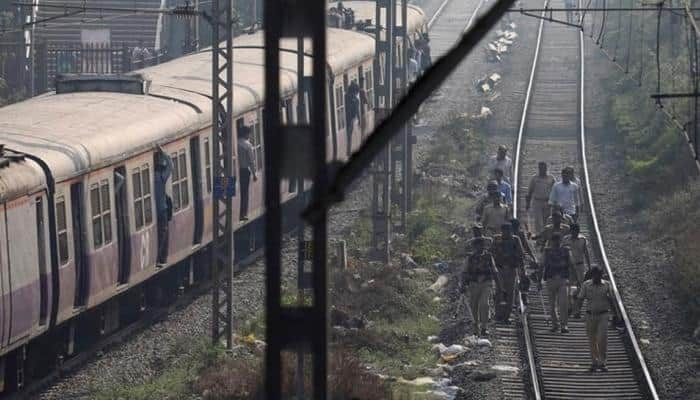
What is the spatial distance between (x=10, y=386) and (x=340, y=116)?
12.6 m

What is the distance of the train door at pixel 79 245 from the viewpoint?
1549 centimetres

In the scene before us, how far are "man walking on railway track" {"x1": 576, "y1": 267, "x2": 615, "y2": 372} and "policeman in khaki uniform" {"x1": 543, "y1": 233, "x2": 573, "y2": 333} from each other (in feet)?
2.03

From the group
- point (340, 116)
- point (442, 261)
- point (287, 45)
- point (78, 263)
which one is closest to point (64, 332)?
point (78, 263)

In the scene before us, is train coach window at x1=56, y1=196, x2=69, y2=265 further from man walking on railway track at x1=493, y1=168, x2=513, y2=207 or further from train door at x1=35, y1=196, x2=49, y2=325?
man walking on railway track at x1=493, y1=168, x2=513, y2=207

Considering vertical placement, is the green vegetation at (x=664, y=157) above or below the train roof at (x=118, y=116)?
below

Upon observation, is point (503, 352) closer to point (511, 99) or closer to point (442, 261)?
point (442, 261)

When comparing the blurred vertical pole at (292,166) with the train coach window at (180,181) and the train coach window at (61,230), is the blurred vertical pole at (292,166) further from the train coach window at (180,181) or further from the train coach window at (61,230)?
the train coach window at (180,181)

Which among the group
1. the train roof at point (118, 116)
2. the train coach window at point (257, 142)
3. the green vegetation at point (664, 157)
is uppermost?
the train roof at point (118, 116)

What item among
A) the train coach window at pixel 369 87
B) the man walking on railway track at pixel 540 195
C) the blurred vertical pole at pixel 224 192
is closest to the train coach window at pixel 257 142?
the blurred vertical pole at pixel 224 192

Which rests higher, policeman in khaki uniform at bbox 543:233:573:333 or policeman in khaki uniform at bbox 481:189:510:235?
policeman in khaki uniform at bbox 481:189:510:235

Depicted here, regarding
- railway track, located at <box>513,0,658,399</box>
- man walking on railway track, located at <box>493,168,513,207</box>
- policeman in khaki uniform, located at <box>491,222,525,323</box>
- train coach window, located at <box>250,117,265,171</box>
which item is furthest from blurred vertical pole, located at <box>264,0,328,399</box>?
train coach window, located at <box>250,117,265,171</box>

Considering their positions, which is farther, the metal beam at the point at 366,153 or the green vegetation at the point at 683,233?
the green vegetation at the point at 683,233

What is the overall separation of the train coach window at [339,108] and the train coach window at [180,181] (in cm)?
688

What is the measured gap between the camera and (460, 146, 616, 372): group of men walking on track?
51.1 feet
